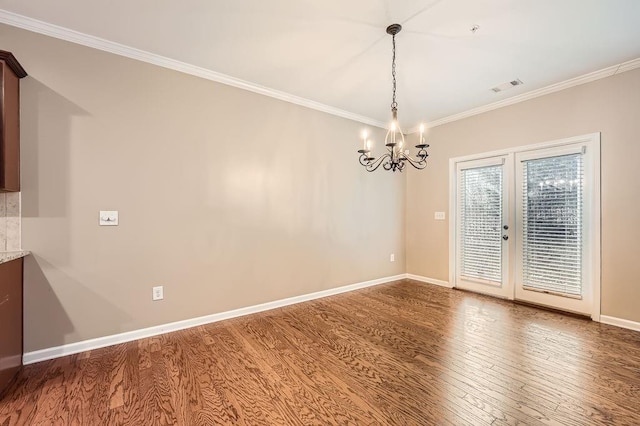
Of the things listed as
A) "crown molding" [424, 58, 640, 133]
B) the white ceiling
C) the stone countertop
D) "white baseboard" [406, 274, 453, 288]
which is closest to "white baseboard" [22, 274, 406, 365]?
the stone countertop

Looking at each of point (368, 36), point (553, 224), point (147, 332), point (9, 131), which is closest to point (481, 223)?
Result: point (553, 224)

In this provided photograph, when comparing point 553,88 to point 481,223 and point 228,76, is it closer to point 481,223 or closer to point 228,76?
point 481,223

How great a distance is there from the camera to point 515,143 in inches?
150

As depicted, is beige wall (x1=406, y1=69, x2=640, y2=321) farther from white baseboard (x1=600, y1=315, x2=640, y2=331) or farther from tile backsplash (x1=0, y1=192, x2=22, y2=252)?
tile backsplash (x1=0, y1=192, x2=22, y2=252)

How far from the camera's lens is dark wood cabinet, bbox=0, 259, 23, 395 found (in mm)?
1850

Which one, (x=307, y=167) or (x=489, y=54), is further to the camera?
(x=307, y=167)

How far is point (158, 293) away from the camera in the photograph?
2779 millimetres

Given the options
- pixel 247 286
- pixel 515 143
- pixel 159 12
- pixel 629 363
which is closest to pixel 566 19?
pixel 515 143

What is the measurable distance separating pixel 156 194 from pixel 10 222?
41.1 inches

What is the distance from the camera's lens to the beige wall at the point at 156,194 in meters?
2.32

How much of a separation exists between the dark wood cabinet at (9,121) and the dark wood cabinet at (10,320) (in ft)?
2.07

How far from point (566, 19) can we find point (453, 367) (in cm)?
300

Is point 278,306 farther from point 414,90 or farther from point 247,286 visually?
point 414,90

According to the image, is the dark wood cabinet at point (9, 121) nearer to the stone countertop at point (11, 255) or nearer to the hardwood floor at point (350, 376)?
the stone countertop at point (11, 255)
